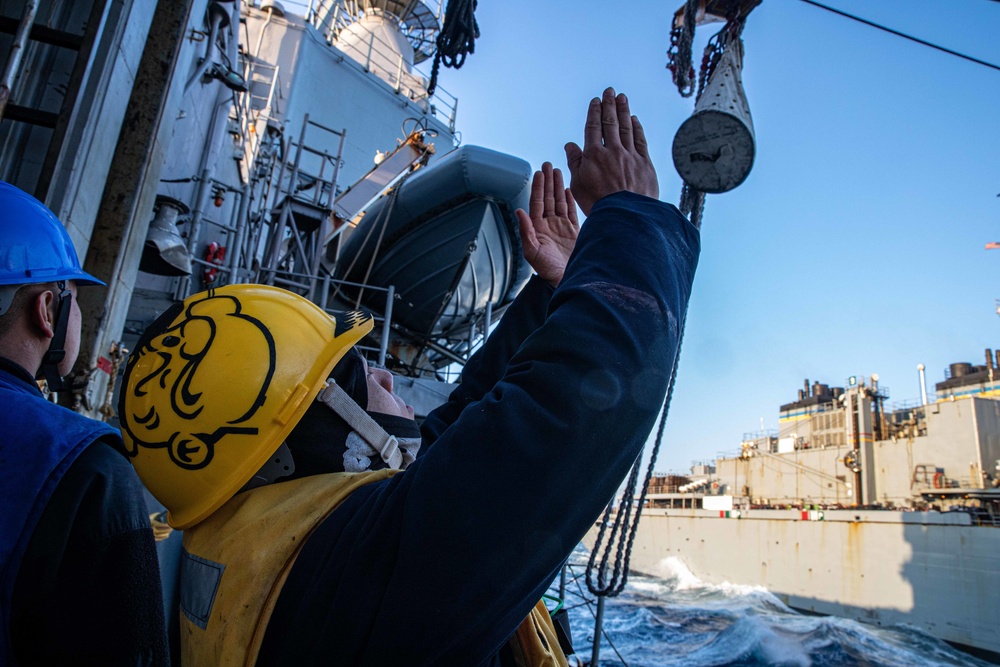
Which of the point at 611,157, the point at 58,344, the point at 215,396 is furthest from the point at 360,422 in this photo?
the point at 58,344

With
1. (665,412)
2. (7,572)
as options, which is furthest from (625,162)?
(665,412)

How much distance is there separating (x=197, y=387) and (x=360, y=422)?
245 millimetres

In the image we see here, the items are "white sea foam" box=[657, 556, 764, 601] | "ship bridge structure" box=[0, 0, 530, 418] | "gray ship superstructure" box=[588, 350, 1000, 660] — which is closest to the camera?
"ship bridge structure" box=[0, 0, 530, 418]

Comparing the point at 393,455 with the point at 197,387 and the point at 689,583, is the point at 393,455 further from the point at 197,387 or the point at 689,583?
the point at 689,583

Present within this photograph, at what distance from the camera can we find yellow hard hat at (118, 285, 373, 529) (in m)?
0.88

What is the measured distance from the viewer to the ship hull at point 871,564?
Answer: 1579 cm

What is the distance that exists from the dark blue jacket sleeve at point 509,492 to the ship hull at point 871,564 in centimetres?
2039

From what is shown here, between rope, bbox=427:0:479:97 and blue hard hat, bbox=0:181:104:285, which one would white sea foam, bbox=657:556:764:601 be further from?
blue hard hat, bbox=0:181:104:285

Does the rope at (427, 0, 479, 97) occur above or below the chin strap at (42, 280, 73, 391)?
above

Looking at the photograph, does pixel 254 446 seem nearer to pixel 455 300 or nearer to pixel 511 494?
pixel 511 494

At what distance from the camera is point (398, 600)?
0.65 meters

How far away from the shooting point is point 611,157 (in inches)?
36.4

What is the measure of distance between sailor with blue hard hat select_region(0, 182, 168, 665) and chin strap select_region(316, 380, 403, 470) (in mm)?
418

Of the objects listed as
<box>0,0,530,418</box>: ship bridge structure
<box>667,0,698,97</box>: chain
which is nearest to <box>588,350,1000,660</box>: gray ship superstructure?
<box>0,0,530,418</box>: ship bridge structure
